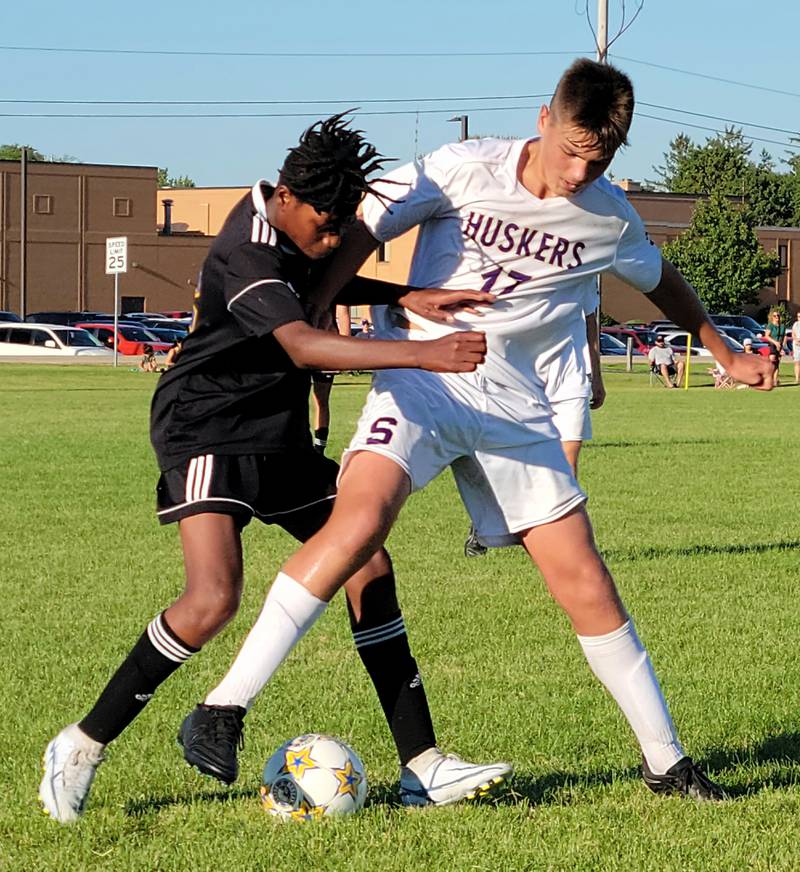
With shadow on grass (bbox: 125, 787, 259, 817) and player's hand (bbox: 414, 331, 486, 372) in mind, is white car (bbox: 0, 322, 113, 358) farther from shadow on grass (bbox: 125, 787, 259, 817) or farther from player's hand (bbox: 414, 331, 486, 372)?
player's hand (bbox: 414, 331, 486, 372)

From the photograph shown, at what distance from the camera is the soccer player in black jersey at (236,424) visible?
160 inches

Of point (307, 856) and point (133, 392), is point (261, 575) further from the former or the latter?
point (133, 392)

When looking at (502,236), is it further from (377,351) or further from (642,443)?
(642,443)

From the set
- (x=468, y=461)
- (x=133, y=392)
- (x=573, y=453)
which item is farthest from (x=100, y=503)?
(x=133, y=392)

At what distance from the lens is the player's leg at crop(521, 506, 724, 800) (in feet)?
14.4

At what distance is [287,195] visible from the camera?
165 inches

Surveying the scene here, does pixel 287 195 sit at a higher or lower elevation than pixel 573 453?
higher

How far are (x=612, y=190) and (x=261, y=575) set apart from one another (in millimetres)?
4921

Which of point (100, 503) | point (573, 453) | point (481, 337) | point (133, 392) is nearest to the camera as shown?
point (481, 337)

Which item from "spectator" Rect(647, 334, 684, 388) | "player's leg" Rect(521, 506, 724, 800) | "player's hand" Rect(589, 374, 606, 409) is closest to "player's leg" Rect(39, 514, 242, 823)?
"player's leg" Rect(521, 506, 724, 800)

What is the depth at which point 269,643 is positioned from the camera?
411 centimetres

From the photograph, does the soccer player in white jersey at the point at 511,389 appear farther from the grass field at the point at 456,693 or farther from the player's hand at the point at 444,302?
the grass field at the point at 456,693

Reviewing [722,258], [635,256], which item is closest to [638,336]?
[722,258]

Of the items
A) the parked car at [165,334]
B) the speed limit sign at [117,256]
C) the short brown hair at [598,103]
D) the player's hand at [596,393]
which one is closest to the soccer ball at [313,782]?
the short brown hair at [598,103]
